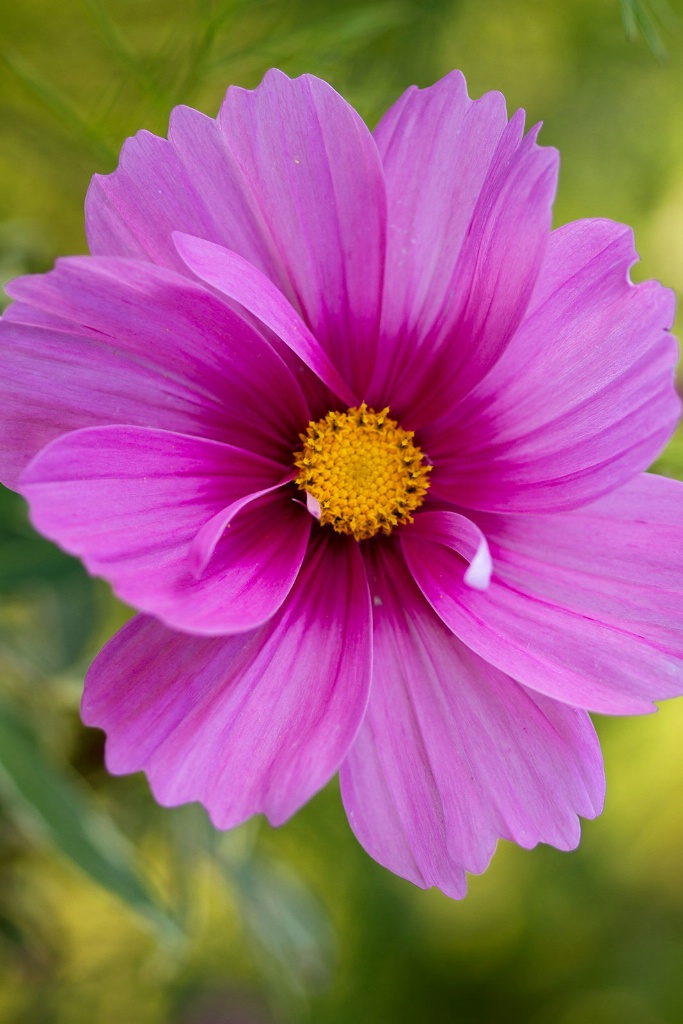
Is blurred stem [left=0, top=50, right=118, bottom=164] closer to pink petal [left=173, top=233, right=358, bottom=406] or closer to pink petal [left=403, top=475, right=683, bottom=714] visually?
pink petal [left=173, top=233, right=358, bottom=406]

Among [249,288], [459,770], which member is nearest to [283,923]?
[459,770]

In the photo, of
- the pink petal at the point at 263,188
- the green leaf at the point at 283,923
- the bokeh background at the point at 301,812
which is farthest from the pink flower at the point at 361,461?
the green leaf at the point at 283,923

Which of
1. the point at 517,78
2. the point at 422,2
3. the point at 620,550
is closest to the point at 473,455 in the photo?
the point at 620,550

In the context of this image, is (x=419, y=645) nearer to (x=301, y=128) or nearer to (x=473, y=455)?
(x=473, y=455)

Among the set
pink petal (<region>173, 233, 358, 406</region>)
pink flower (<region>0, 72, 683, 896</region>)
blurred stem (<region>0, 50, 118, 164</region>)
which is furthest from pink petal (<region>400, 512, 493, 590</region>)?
blurred stem (<region>0, 50, 118, 164</region>)

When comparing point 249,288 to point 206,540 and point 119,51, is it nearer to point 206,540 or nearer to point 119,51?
point 206,540

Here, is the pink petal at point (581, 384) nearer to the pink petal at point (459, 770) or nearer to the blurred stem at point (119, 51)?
the pink petal at point (459, 770)
